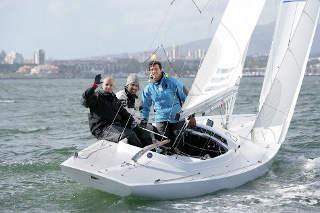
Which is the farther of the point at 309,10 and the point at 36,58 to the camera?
the point at 36,58

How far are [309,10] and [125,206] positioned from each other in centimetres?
347

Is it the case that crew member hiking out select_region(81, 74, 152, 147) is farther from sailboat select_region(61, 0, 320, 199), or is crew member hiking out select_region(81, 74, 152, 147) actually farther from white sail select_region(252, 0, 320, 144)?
white sail select_region(252, 0, 320, 144)

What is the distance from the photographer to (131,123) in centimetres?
557

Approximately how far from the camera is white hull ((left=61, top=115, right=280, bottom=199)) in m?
4.67

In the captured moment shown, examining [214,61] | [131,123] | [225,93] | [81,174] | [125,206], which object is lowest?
[125,206]

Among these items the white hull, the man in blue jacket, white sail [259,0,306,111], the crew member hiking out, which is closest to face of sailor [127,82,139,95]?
the man in blue jacket

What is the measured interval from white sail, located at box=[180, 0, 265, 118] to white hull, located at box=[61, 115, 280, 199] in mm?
697

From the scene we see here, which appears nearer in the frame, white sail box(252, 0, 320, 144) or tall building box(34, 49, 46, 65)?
white sail box(252, 0, 320, 144)

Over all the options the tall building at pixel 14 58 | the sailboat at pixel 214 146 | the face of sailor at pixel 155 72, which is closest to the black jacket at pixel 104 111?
the sailboat at pixel 214 146

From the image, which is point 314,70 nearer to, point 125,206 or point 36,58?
point 36,58

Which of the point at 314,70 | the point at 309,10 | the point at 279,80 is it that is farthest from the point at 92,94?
the point at 314,70

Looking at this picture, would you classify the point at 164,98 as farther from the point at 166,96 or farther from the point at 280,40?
the point at 280,40

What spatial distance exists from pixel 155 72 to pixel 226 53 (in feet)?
3.20

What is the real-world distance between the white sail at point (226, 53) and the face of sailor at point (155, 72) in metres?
0.42
